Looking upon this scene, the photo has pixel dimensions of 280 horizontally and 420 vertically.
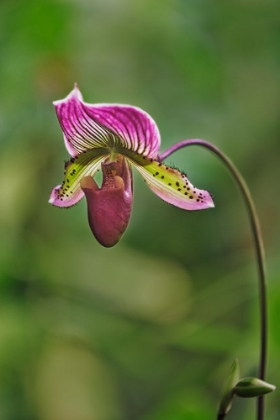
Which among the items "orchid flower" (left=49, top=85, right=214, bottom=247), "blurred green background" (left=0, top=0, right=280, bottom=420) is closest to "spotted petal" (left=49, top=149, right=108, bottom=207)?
"orchid flower" (left=49, top=85, right=214, bottom=247)

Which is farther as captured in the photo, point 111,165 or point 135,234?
point 135,234

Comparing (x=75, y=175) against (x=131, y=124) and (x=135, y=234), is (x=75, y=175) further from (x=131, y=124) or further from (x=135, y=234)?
(x=135, y=234)

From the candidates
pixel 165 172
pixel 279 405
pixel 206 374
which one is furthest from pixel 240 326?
pixel 165 172

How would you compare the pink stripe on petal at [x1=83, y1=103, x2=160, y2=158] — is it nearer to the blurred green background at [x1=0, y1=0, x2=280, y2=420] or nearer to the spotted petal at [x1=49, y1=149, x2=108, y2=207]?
the spotted petal at [x1=49, y1=149, x2=108, y2=207]

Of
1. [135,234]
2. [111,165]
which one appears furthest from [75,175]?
[135,234]

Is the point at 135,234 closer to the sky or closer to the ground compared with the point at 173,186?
closer to the sky

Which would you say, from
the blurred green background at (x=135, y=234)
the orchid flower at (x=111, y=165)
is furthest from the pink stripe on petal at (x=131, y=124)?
the blurred green background at (x=135, y=234)

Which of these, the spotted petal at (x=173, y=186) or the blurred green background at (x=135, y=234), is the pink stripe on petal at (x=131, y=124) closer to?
the spotted petal at (x=173, y=186)

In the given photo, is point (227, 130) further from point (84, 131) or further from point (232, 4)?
point (84, 131)
